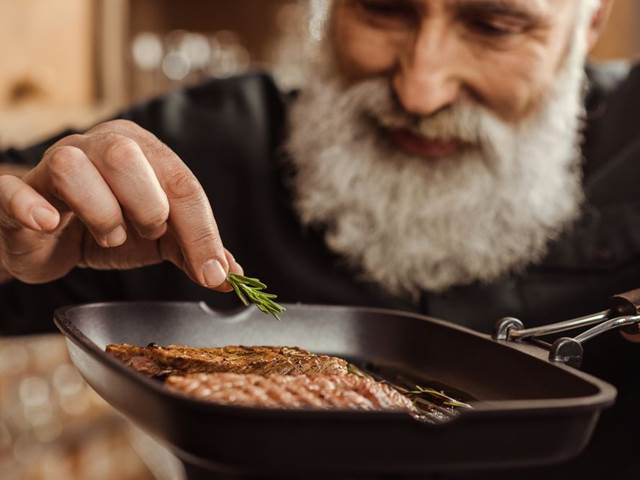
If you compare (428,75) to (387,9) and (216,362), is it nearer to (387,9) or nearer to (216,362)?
(387,9)

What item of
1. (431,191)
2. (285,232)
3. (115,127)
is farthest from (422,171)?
(115,127)

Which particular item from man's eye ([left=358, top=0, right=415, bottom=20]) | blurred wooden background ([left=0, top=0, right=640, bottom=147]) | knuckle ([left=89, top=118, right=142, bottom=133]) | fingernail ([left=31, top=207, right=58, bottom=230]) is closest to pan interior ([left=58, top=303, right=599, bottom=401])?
fingernail ([left=31, top=207, right=58, bottom=230])

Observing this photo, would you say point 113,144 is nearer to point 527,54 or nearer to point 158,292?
point 527,54

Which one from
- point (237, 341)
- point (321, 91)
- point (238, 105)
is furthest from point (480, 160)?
point (237, 341)

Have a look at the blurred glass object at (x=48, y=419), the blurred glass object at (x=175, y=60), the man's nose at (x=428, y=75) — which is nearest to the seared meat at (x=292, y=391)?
the man's nose at (x=428, y=75)

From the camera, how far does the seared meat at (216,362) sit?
2.41ft

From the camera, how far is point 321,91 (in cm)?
170

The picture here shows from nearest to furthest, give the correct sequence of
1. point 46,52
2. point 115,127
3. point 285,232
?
point 115,127, point 285,232, point 46,52

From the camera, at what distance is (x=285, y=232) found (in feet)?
5.94

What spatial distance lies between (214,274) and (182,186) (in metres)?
0.11

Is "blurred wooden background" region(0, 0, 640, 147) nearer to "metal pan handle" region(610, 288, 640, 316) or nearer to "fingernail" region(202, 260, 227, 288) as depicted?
"fingernail" region(202, 260, 227, 288)

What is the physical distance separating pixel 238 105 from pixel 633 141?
2.65ft

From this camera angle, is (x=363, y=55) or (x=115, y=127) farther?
(x=363, y=55)

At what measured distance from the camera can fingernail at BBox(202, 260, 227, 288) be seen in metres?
0.84
